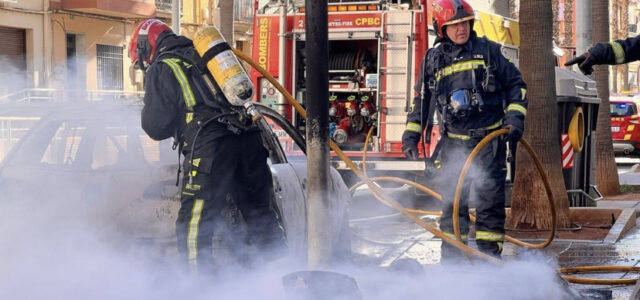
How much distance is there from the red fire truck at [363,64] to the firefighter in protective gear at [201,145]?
6.41m

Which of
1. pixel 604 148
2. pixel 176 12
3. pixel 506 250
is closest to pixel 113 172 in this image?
pixel 506 250

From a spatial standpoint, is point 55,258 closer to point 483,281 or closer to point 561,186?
point 483,281

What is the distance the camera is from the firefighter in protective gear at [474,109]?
20.4ft

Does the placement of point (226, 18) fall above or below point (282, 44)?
above

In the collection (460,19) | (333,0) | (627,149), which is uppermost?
(333,0)

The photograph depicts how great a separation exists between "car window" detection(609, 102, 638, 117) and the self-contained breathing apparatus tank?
2142 centimetres

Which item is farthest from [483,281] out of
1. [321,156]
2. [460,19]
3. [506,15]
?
[506,15]

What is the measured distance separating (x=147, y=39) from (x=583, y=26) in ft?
29.8

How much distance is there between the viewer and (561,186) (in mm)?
9219

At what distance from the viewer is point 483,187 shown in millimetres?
6262

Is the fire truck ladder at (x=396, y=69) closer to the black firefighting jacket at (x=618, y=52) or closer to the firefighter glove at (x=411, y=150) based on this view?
the firefighter glove at (x=411, y=150)

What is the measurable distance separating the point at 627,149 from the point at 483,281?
21369 millimetres

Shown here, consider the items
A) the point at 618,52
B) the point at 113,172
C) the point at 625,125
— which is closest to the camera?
the point at 113,172

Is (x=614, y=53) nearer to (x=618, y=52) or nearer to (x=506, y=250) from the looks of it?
(x=618, y=52)
